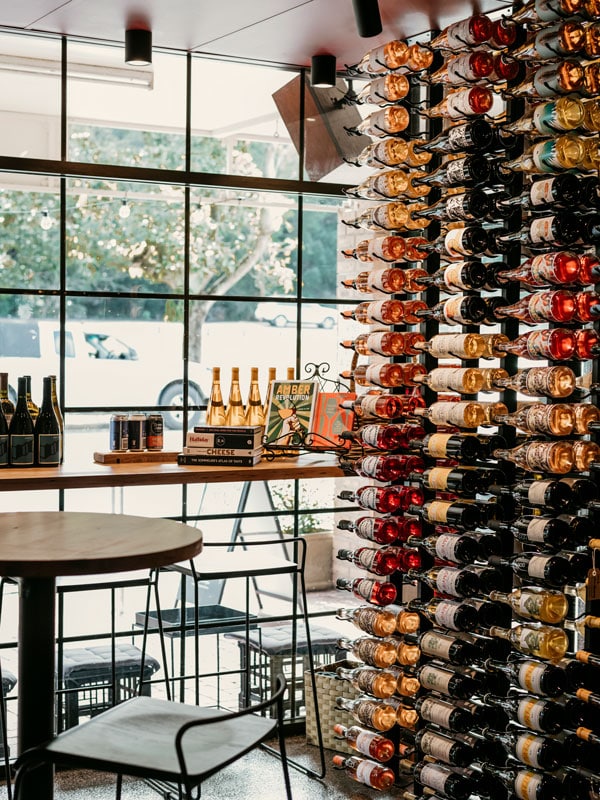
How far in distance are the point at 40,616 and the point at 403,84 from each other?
87.7 inches

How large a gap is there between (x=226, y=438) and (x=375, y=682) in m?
1.00

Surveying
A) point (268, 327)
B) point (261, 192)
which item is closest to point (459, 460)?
point (268, 327)

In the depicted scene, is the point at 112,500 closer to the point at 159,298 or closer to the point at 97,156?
the point at 159,298

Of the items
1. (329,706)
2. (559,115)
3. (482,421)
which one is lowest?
(329,706)

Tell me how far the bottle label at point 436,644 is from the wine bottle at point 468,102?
169 cm

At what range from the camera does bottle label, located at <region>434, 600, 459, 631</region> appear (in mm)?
3389

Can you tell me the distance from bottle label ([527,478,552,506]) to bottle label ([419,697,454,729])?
2.56 ft

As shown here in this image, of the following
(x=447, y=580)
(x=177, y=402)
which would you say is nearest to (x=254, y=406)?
(x=177, y=402)

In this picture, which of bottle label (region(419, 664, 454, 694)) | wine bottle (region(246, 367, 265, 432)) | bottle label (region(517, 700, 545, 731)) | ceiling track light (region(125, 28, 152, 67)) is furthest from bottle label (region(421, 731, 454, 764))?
ceiling track light (region(125, 28, 152, 67))

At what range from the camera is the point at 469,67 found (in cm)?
329

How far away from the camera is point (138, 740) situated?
2.13 meters

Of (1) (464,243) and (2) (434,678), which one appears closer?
(1) (464,243)

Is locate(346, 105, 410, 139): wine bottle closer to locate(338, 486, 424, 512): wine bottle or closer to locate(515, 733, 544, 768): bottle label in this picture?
locate(338, 486, 424, 512): wine bottle

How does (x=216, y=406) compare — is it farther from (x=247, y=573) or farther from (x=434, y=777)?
(x=434, y=777)
